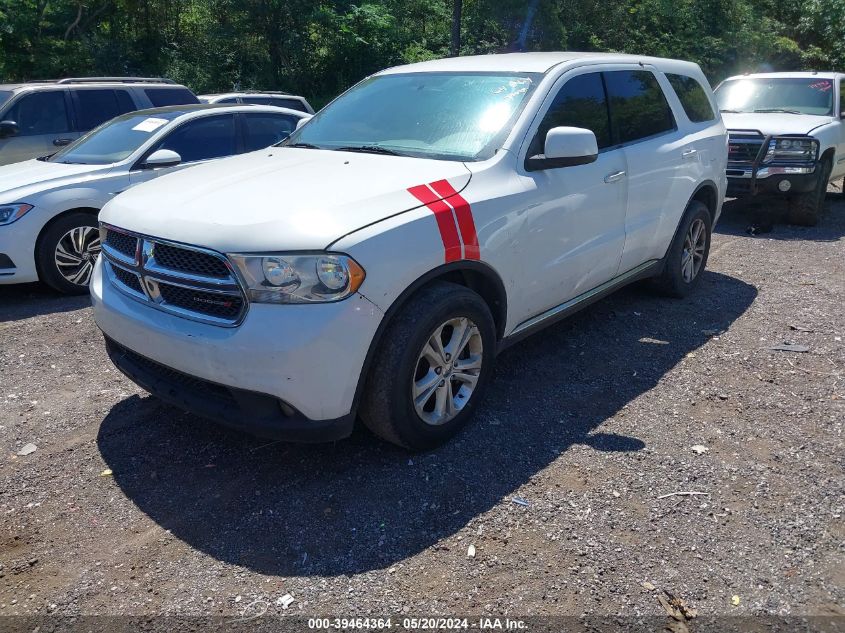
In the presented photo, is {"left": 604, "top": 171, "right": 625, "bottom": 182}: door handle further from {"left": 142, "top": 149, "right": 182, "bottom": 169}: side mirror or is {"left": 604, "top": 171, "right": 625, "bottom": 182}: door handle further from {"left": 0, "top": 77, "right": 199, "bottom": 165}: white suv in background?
{"left": 0, "top": 77, "right": 199, "bottom": 165}: white suv in background

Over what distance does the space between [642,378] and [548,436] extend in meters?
1.07

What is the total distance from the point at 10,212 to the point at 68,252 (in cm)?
55

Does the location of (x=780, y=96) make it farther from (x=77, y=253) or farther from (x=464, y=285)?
(x=77, y=253)

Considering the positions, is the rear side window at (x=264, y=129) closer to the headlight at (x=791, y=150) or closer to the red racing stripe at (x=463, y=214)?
the red racing stripe at (x=463, y=214)

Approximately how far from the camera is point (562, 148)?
12.5ft

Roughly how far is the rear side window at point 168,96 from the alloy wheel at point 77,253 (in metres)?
3.73

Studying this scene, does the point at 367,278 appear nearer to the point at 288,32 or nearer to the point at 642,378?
the point at 642,378

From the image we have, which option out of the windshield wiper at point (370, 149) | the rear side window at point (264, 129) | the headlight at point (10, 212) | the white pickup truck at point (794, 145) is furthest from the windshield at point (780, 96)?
the headlight at point (10, 212)

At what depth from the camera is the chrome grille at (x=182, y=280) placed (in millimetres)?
3047

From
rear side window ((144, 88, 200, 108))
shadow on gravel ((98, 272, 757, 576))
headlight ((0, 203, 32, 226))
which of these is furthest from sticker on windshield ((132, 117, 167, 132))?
shadow on gravel ((98, 272, 757, 576))

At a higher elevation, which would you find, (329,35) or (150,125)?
(329,35)

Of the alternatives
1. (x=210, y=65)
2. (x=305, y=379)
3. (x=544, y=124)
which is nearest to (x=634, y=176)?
(x=544, y=124)

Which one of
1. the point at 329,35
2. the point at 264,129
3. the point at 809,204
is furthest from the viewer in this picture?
the point at 329,35

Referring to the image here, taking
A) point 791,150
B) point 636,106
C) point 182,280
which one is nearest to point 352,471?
point 182,280
